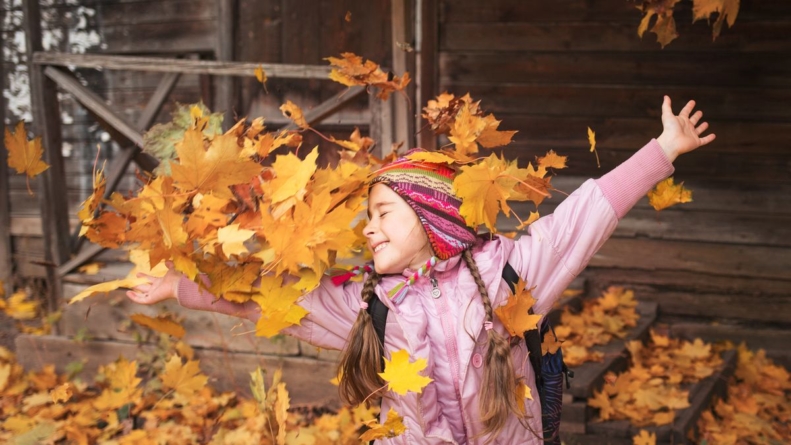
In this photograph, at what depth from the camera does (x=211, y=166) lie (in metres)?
1.87

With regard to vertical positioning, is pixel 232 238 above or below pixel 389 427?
above

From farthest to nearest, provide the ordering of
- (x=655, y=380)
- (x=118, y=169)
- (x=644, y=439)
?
(x=118, y=169), (x=655, y=380), (x=644, y=439)

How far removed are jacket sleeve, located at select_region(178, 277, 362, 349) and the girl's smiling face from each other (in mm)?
182

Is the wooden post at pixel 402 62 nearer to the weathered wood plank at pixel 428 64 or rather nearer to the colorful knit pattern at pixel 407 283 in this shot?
the weathered wood plank at pixel 428 64

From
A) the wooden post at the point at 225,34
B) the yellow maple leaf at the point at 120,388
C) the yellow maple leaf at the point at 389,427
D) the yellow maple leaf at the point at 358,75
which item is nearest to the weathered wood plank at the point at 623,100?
the wooden post at the point at 225,34

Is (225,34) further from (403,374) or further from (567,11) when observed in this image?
(403,374)

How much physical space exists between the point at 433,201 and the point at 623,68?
3248mm

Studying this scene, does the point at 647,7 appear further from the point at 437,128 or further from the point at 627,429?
the point at 627,429

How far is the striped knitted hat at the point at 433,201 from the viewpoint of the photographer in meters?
1.99

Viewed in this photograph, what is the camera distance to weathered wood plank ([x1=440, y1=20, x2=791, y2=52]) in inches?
179

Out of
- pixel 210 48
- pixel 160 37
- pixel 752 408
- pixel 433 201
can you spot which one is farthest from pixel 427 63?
pixel 433 201

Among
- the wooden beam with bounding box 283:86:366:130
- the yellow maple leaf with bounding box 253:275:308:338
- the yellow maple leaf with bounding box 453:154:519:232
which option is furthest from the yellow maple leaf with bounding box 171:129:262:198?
the wooden beam with bounding box 283:86:366:130

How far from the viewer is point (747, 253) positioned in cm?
473

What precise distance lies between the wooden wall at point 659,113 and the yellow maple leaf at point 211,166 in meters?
3.35
